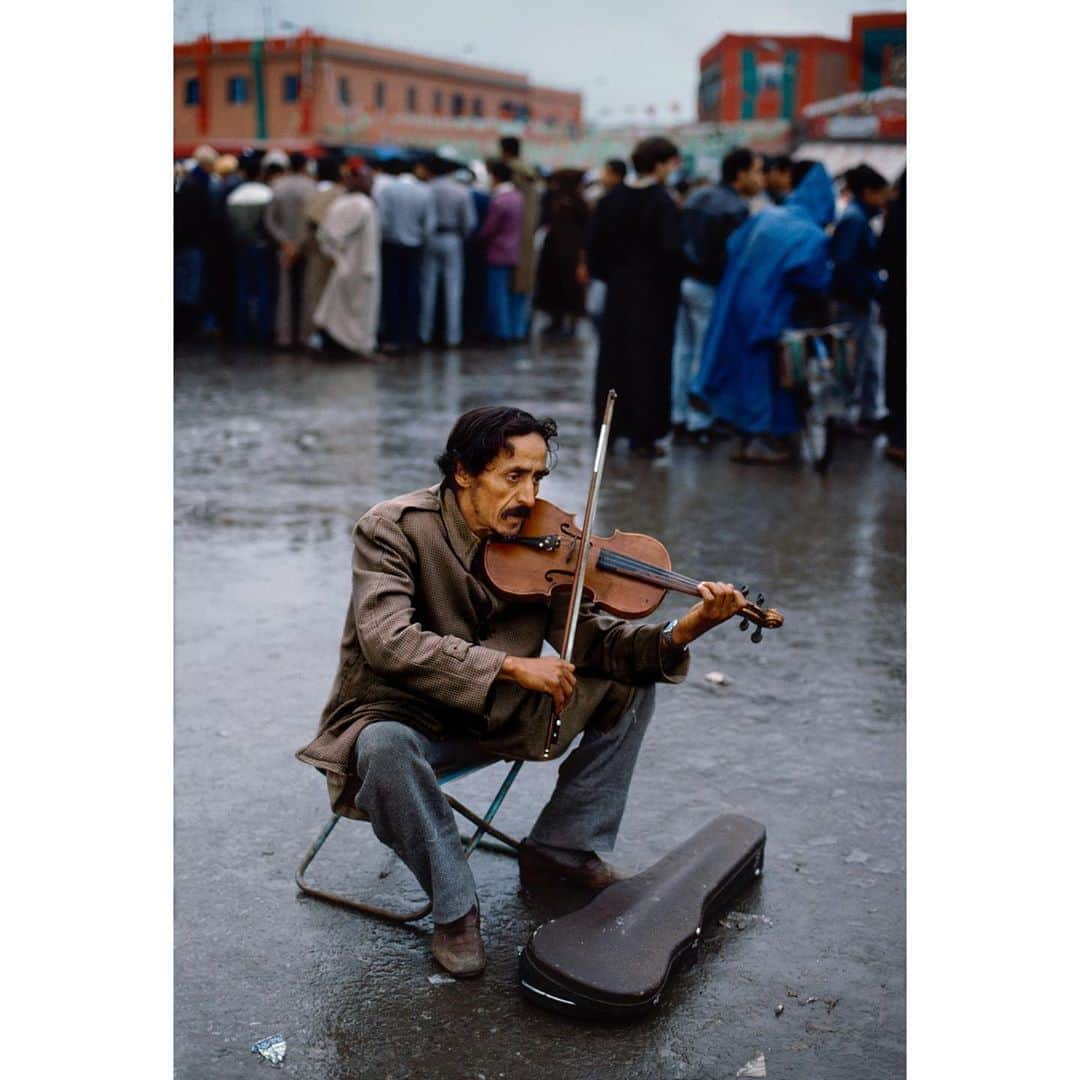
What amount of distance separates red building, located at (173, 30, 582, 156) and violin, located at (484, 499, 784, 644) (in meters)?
1.10

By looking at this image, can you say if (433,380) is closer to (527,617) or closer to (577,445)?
(577,445)

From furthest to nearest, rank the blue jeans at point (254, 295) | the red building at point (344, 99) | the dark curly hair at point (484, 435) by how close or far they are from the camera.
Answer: the blue jeans at point (254, 295) < the red building at point (344, 99) < the dark curly hair at point (484, 435)

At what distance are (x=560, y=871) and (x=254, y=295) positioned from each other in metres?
12.2

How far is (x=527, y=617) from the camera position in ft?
11.4

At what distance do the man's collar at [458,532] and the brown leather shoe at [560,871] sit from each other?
2.57 feet

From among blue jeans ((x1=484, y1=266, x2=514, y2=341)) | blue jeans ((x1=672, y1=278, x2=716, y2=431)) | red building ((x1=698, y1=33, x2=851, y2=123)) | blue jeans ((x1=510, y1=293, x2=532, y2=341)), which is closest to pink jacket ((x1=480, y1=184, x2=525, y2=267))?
blue jeans ((x1=484, y1=266, x2=514, y2=341))

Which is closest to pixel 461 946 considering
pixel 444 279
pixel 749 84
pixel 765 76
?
pixel 444 279

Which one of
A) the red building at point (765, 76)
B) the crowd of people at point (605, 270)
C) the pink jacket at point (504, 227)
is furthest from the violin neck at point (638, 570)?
the pink jacket at point (504, 227)

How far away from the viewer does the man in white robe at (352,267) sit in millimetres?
13891

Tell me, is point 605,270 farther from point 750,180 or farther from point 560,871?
point 560,871

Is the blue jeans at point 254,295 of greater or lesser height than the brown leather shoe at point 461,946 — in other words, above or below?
above

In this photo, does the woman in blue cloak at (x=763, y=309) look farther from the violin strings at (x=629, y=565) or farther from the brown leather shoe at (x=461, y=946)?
the brown leather shoe at (x=461, y=946)

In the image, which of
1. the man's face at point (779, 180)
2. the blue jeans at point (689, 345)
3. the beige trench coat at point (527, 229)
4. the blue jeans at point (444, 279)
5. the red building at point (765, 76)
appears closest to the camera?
the man's face at point (779, 180)

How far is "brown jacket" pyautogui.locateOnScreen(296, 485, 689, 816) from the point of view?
321 cm
